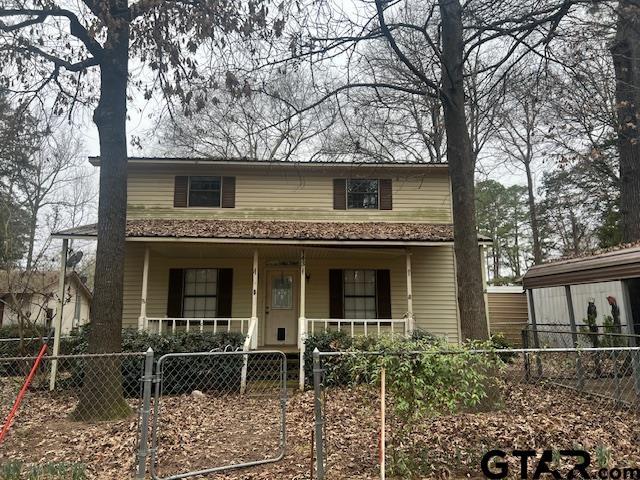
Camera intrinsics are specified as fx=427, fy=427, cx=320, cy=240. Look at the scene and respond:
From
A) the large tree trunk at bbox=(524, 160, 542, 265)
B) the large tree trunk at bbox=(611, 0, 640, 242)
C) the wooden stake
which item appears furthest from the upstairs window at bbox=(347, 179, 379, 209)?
the large tree trunk at bbox=(524, 160, 542, 265)

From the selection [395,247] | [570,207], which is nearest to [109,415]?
[395,247]

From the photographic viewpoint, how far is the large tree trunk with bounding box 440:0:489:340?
6.82 m

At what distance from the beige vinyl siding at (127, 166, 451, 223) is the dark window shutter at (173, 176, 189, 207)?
5.0 inches

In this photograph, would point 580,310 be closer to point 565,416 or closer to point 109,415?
point 565,416

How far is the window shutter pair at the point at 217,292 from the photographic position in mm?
11805

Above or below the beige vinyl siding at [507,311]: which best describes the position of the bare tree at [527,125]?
above

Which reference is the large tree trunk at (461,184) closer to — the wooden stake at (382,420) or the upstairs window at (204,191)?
the wooden stake at (382,420)

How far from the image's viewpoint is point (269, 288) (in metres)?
12.4

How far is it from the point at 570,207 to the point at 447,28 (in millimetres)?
18455

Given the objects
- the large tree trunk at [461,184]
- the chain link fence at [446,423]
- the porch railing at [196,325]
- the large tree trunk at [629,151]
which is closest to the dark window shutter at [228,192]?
the porch railing at [196,325]

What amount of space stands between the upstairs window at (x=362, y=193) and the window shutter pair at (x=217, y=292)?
4.14m

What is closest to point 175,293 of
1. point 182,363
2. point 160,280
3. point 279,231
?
point 160,280

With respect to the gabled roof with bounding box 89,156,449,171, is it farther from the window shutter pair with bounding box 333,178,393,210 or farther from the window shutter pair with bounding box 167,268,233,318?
the window shutter pair with bounding box 167,268,233,318

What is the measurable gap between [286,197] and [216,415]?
7198 mm
